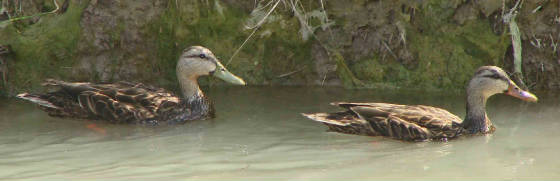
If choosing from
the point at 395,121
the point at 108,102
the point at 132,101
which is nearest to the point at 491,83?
the point at 395,121

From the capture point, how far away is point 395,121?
22.4 ft

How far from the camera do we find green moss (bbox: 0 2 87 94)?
8664 mm

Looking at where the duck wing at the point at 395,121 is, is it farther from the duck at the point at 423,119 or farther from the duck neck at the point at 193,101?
the duck neck at the point at 193,101

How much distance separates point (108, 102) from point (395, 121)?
3.10 meters

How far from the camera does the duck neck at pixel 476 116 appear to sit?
689 centimetres

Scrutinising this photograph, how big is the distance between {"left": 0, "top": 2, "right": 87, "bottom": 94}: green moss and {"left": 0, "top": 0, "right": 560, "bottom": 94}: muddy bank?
0.01 meters

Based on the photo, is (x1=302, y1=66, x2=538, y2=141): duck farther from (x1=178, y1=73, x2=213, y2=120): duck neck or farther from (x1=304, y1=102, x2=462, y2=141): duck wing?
(x1=178, y1=73, x2=213, y2=120): duck neck

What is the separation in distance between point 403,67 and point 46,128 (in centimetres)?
417

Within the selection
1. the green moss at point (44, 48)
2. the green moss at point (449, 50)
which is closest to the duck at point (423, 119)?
the green moss at point (449, 50)

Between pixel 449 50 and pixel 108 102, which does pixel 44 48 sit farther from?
pixel 449 50

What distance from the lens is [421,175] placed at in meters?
5.32

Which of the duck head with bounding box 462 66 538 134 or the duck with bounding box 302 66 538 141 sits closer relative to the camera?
the duck with bounding box 302 66 538 141

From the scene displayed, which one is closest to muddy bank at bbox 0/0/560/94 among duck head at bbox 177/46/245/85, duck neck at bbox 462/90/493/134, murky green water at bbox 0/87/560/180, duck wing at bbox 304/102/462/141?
murky green water at bbox 0/87/560/180

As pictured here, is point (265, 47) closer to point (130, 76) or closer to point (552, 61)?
point (130, 76)
